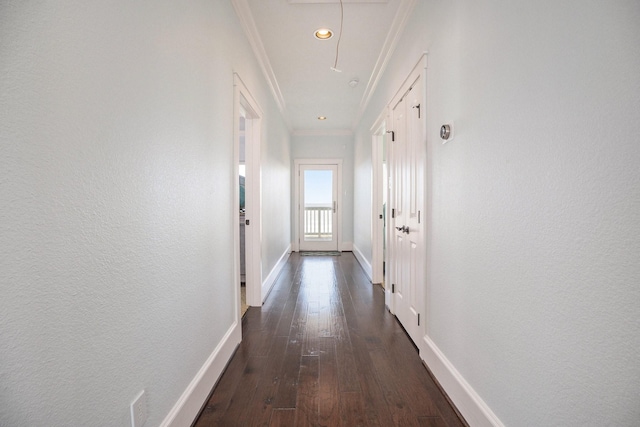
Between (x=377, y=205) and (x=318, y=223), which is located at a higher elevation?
(x=377, y=205)

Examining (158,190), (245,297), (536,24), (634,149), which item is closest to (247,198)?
(245,297)

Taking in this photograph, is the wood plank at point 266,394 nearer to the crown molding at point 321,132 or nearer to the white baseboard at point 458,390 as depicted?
the white baseboard at point 458,390

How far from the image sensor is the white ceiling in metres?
2.52

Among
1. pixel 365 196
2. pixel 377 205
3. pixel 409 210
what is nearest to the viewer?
pixel 409 210

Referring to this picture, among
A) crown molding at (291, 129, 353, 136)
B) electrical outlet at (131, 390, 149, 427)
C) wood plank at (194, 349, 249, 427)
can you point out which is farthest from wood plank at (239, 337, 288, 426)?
crown molding at (291, 129, 353, 136)

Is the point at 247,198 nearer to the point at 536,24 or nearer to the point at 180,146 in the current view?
the point at 180,146

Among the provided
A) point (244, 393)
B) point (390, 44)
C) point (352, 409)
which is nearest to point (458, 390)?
point (352, 409)

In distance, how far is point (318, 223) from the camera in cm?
718

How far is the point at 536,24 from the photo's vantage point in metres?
1.06

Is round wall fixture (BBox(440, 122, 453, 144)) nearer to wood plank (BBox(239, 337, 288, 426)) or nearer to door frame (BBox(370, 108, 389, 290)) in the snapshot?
wood plank (BBox(239, 337, 288, 426))

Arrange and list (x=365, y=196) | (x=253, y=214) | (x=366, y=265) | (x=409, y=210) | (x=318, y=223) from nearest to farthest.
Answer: (x=409, y=210), (x=253, y=214), (x=366, y=265), (x=365, y=196), (x=318, y=223)

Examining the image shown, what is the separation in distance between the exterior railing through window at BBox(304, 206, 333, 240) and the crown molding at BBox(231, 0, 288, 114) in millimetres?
3129

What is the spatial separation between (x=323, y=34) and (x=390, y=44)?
66cm

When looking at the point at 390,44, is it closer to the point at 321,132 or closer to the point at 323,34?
the point at 323,34
